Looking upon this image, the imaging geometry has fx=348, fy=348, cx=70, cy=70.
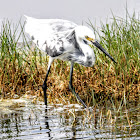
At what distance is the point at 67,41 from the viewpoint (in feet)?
19.3

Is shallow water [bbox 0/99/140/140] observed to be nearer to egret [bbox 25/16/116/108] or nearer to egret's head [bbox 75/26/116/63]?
egret [bbox 25/16/116/108]

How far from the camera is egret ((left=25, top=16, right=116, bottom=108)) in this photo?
566cm

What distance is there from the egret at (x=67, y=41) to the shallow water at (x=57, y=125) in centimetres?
81

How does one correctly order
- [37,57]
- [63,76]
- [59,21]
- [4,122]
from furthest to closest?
[37,57], [63,76], [59,21], [4,122]

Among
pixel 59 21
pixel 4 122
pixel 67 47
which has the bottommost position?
pixel 4 122

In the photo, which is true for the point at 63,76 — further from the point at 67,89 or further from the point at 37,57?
the point at 37,57

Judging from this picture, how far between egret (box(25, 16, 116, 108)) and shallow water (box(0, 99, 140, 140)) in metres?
0.81

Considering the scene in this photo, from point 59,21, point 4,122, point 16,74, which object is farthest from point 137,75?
point 4,122

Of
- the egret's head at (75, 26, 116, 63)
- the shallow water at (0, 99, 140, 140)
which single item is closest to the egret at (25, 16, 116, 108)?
the egret's head at (75, 26, 116, 63)

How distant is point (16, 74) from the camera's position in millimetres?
6949

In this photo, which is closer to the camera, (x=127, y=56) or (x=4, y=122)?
(x=4, y=122)

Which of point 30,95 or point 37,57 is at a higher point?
point 37,57

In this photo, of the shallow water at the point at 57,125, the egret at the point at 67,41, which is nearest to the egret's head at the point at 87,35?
the egret at the point at 67,41

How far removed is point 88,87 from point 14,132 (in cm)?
277
